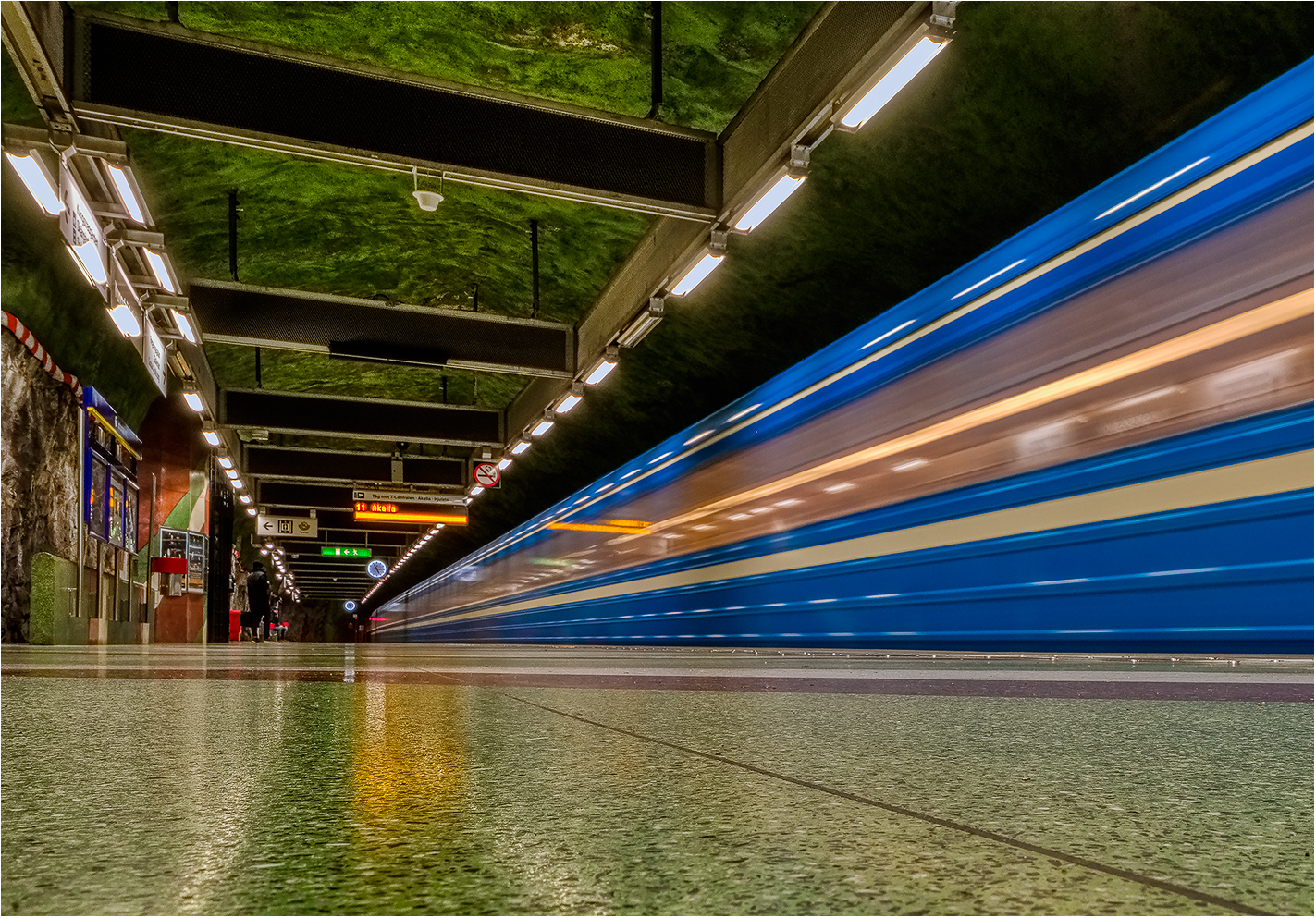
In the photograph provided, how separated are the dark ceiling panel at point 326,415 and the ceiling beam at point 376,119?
10036 mm

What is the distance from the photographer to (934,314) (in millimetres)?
5555

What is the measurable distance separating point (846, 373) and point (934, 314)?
0.96 meters

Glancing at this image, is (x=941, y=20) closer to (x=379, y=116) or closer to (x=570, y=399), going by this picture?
(x=379, y=116)

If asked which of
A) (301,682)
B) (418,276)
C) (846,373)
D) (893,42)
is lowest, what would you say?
(301,682)

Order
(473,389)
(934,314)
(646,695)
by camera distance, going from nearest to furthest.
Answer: (646,695), (934,314), (473,389)

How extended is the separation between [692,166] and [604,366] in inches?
153

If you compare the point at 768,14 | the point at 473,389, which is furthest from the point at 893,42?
the point at 473,389

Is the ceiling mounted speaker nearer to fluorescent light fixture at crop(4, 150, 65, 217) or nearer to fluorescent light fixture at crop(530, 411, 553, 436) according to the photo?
fluorescent light fixture at crop(4, 150, 65, 217)

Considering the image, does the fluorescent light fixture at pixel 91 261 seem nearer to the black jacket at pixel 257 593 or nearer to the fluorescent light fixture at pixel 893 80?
the fluorescent light fixture at pixel 893 80

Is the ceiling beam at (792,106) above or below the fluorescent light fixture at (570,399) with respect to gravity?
above

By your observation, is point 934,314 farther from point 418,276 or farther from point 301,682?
point 418,276

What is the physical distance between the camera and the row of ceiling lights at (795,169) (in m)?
4.61

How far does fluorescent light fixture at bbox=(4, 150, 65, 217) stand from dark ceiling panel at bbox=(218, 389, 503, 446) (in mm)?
9573

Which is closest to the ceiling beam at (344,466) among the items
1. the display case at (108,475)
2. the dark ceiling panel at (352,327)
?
the display case at (108,475)
